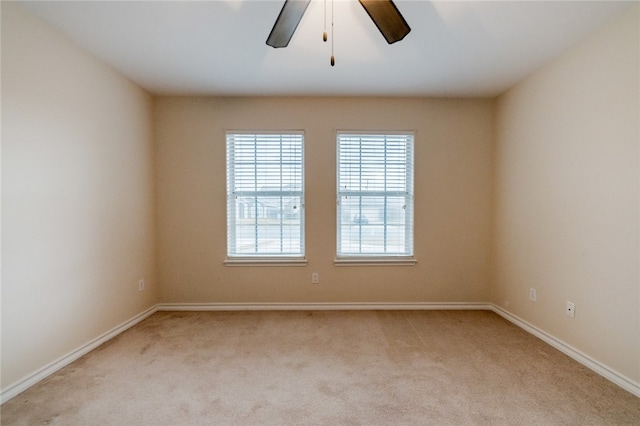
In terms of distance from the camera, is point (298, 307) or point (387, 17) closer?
point (387, 17)

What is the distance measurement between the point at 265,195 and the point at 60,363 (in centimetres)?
220

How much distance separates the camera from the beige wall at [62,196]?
1738 millimetres

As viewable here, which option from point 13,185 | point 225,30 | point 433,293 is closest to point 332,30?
point 225,30

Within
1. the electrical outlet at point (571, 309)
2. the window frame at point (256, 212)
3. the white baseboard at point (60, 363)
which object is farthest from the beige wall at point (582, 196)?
the white baseboard at point (60, 363)

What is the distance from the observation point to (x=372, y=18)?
1501 mm

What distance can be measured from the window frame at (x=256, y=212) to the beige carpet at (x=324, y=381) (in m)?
0.74

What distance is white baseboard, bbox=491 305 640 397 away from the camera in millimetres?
1804

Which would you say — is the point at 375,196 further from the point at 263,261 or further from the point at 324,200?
the point at 263,261

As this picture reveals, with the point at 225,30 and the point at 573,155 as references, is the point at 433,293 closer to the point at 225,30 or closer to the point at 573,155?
the point at 573,155

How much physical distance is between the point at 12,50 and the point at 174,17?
1008 mm

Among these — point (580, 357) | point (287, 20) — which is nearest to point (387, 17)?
point (287, 20)

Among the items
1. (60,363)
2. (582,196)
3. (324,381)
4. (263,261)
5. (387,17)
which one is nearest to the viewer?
(387,17)

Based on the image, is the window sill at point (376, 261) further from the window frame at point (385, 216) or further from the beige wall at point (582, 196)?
the beige wall at point (582, 196)

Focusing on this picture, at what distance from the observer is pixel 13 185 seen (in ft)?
5.70
